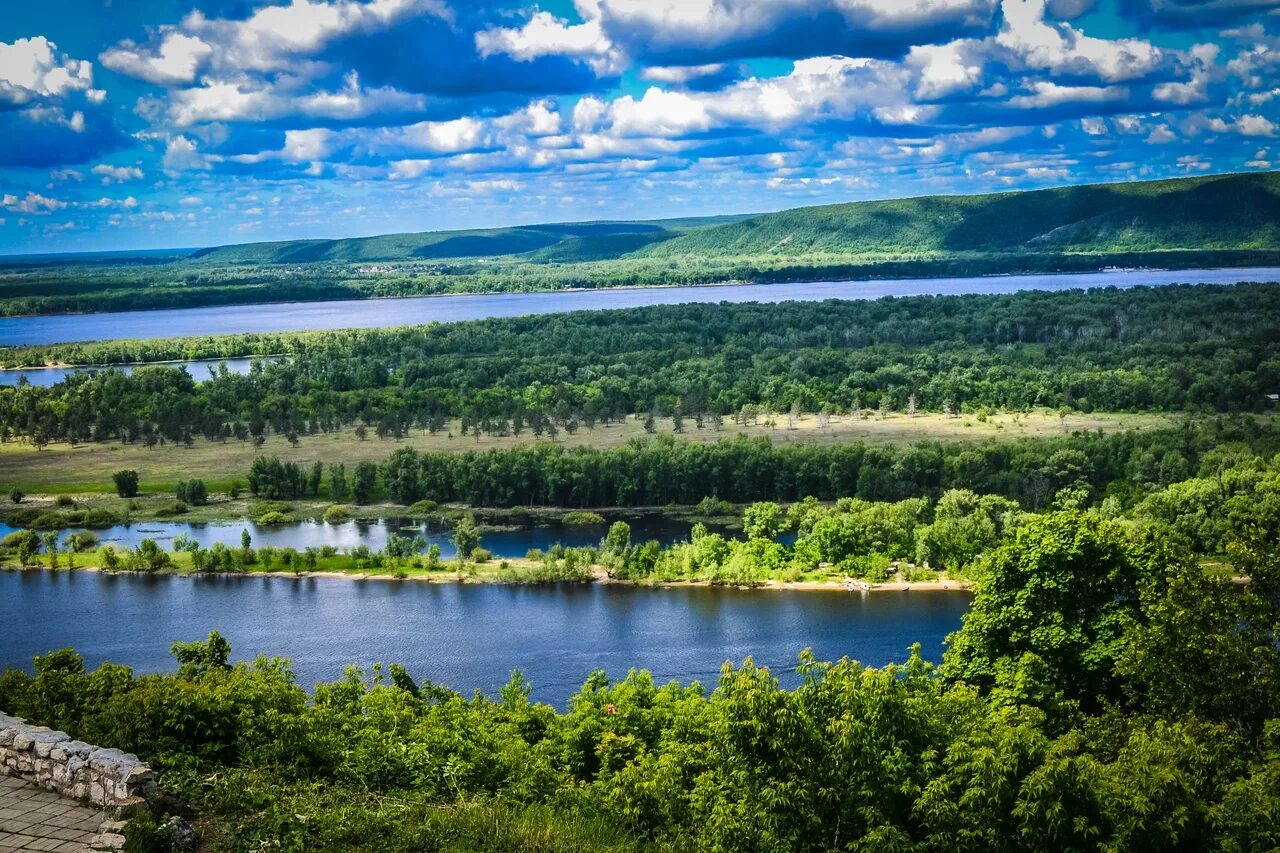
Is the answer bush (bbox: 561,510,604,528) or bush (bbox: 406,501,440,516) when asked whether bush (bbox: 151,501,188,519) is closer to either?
bush (bbox: 406,501,440,516)

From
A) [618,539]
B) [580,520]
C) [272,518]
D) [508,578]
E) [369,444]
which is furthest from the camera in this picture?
[369,444]

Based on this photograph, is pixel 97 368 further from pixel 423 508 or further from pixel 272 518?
pixel 423 508

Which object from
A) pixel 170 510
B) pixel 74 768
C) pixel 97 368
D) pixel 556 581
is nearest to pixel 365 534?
pixel 170 510

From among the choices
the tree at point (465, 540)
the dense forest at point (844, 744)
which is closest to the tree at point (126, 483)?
the tree at point (465, 540)

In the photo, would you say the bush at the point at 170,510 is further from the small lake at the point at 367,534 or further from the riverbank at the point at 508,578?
the riverbank at the point at 508,578

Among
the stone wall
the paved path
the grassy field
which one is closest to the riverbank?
the grassy field

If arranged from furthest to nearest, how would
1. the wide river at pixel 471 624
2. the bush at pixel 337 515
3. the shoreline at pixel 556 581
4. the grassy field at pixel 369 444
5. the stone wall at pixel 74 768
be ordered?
the grassy field at pixel 369 444 < the bush at pixel 337 515 < the shoreline at pixel 556 581 < the wide river at pixel 471 624 < the stone wall at pixel 74 768

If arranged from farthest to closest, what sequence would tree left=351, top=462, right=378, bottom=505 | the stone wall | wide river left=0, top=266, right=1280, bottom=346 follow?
wide river left=0, top=266, right=1280, bottom=346
tree left=351, top=462, right=378, bottom=505
the stone wall
